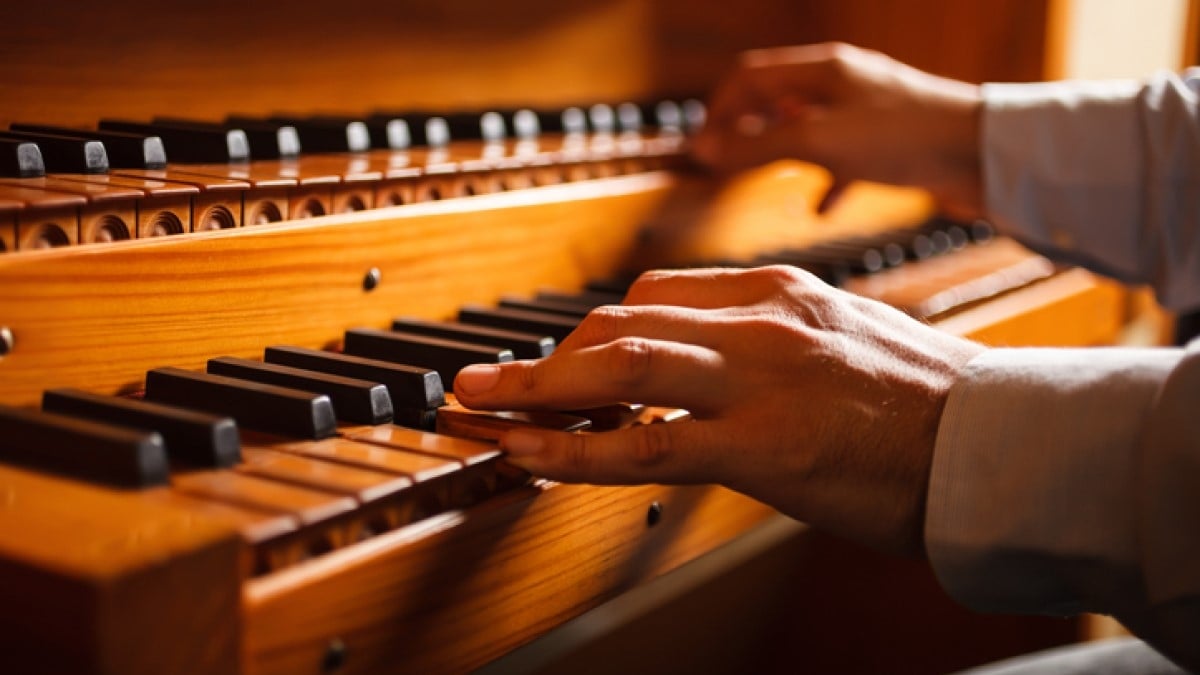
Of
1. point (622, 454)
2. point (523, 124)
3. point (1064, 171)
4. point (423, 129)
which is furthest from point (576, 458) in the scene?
point (1064, 171)

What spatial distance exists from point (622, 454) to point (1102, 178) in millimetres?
1041

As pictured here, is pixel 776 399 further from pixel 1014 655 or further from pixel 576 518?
pixel 1014 655

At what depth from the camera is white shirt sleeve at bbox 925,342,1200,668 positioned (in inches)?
29.0

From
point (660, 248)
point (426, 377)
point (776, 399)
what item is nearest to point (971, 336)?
point (660, 248)

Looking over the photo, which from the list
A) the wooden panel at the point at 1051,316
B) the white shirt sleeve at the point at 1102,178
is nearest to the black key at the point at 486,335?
the wooden panel at the point at 1051,316

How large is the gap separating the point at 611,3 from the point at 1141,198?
777 mm

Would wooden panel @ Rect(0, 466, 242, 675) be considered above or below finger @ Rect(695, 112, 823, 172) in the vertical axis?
below

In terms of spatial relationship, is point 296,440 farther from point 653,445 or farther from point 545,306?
point 545,306

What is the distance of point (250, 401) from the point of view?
705 millimetres

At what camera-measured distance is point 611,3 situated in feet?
5.67

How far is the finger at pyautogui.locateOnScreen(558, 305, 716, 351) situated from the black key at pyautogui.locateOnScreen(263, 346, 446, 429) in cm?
9

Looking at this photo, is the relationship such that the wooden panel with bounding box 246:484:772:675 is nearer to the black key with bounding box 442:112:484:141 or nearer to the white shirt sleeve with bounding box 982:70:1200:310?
the black key with bounding box 442:112:484:141

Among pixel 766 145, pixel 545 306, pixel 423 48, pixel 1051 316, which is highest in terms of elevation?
pixel 423 48

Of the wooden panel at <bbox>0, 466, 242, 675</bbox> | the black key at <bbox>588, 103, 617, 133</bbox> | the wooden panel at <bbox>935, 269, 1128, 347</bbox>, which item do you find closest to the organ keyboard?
the wooden panel at <bbox>0, 466, 242, 675</bbox>
